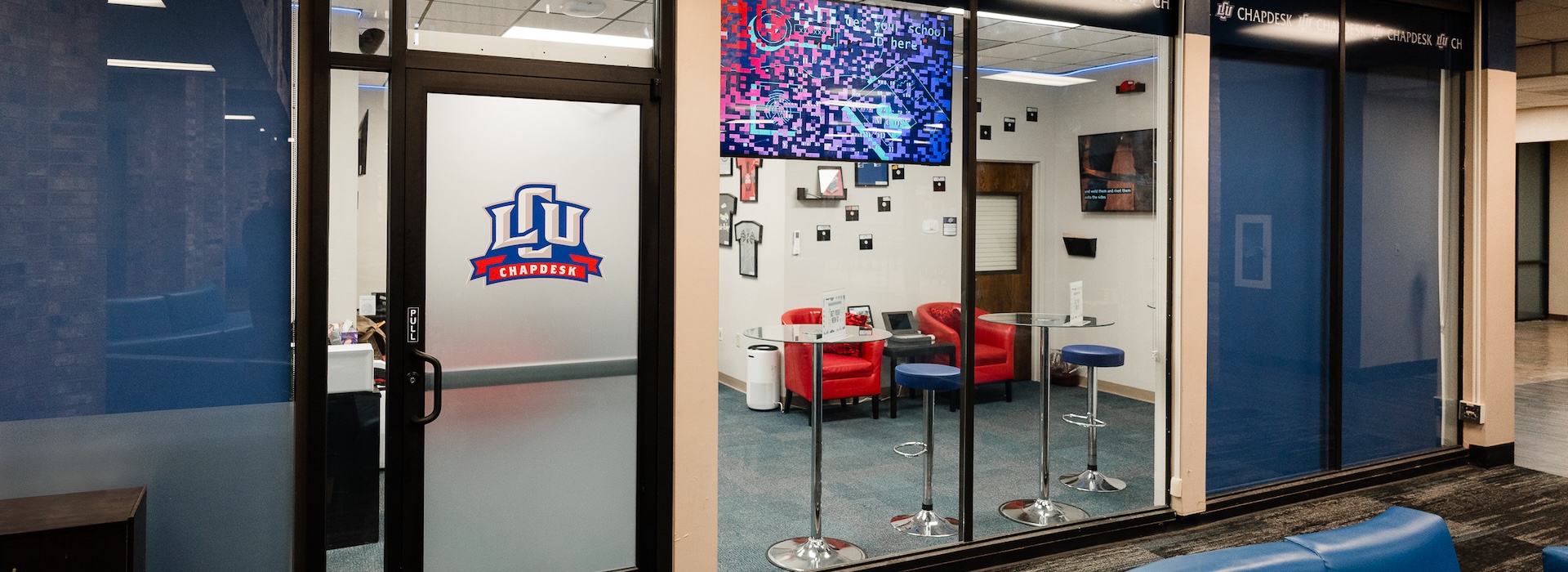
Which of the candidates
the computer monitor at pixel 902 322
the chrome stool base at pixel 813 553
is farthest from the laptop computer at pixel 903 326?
the chrome stool base at pixel 813 553

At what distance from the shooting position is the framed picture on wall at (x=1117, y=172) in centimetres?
454

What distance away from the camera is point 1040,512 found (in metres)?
4.50

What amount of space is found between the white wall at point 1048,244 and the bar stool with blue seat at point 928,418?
1.08 feet

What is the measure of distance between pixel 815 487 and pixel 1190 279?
6.81 ft

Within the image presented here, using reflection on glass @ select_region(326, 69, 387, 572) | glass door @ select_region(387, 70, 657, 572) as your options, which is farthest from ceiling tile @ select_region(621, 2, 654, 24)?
reflection on glass @ select_region(326, 69, 387, 572)

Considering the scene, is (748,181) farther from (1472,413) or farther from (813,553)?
(1472,413)

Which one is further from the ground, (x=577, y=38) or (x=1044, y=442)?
(x=577, y=38)

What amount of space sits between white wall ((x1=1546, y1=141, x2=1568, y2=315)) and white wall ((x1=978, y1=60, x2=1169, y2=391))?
535 inches

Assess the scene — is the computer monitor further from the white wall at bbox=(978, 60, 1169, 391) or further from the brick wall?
the brick wall

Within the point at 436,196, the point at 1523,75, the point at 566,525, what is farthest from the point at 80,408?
the point at 1523,75

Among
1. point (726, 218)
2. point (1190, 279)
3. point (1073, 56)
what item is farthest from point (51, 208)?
point (1190, 279)

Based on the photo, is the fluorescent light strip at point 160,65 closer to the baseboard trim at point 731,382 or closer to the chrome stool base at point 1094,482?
the baseboard trim at point 731,382

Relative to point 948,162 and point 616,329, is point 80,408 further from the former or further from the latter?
point 948,162

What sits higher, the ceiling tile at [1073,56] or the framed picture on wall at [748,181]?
the ceiling tile at [1073,56]
